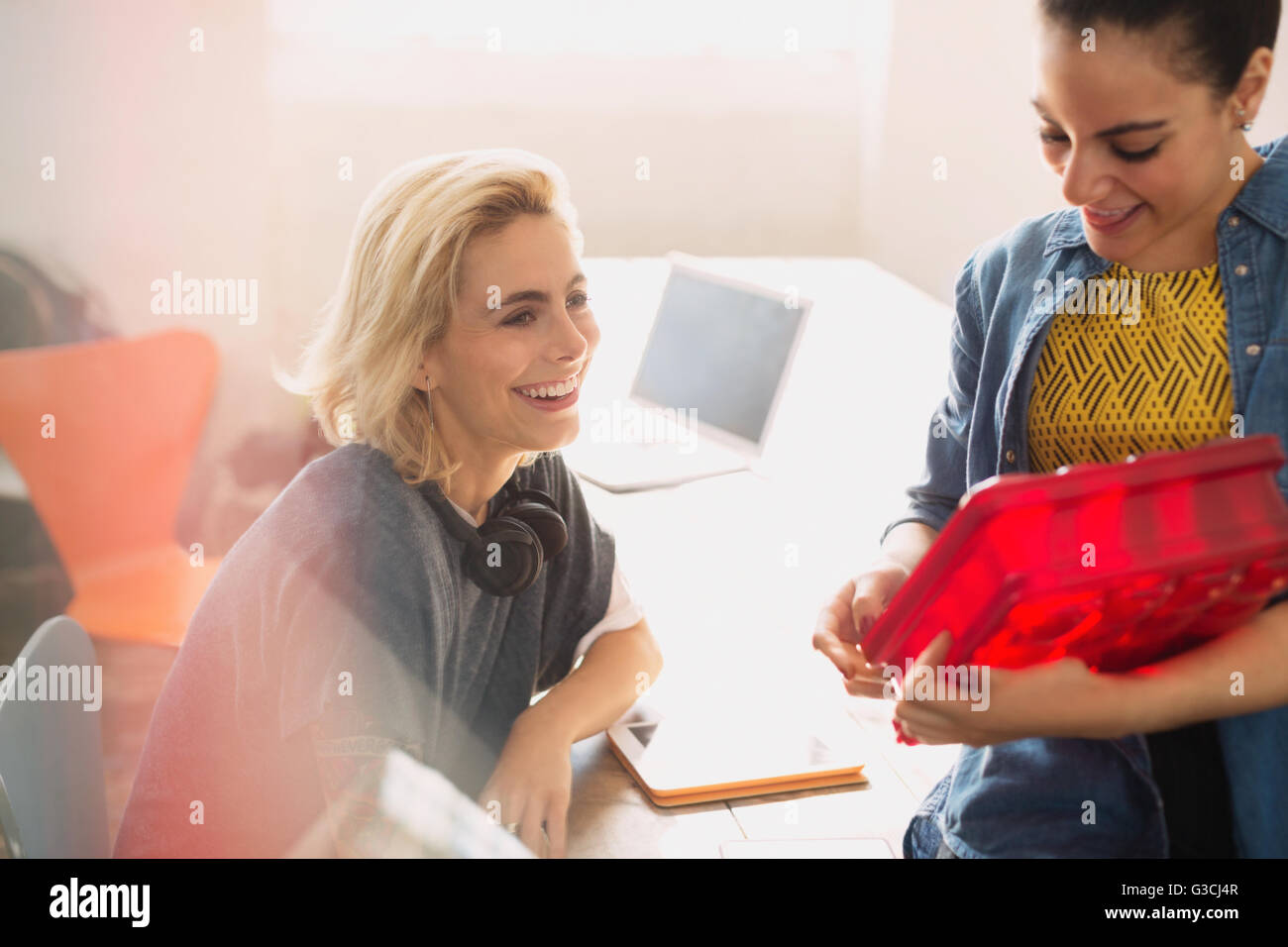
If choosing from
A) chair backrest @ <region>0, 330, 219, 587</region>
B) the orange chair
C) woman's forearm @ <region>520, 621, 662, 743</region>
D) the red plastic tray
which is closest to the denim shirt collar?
the red plastic tray

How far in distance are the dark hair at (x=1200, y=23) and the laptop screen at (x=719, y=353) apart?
1239 millimetres

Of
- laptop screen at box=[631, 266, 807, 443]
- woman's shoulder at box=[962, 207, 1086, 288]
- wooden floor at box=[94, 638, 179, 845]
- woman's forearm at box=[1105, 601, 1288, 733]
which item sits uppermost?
woman's shoulder at box=[962, 207, 1086, 288]

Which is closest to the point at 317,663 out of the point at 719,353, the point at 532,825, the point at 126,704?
the point at 532,825

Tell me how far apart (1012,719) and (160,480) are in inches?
68.1

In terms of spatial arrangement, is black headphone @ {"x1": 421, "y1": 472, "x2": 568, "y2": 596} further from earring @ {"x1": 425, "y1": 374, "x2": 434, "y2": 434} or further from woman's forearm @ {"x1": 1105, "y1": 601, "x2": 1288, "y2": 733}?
woman's forearm @ {"x1": 1105, "y1": 601, "x2": 1288, "y2": 733}

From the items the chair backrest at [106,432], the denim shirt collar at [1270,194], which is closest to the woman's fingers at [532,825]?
the denim shirt collar at [1270,194]

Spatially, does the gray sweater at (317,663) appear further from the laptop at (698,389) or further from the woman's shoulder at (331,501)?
the laptop at (698,389)

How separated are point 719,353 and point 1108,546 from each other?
152 centimetres

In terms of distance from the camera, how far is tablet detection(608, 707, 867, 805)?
1.10m

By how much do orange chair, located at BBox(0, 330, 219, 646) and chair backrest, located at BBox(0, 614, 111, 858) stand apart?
650 mm

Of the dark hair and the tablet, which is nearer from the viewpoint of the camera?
the dark hair

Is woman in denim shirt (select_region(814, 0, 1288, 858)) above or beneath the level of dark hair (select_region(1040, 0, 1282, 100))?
beneath

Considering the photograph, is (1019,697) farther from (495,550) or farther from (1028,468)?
(495,550)
